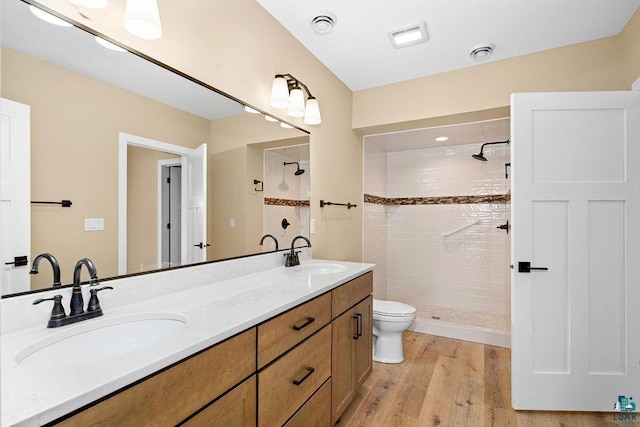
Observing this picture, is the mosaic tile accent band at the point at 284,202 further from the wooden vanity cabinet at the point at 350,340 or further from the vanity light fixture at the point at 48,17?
the vanity light fixture at the point at 48,17

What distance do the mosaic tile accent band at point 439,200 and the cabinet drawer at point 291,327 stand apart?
2.19 metres

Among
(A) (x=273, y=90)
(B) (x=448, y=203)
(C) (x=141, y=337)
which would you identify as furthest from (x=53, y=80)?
(B) (x=448, y=203)

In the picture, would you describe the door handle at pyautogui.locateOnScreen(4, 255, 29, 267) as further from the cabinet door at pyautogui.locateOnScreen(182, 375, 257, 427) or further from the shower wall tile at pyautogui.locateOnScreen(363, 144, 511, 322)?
the shower wall tile at pyautogui.locateOnScreen(363, 144, 511, 322)

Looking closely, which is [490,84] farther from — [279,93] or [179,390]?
[179,390]

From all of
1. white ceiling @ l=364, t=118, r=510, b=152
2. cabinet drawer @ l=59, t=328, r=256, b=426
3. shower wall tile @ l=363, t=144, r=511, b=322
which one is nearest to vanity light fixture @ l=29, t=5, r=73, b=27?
cabinet drawer @ l=59, t=328, r=256, b=426

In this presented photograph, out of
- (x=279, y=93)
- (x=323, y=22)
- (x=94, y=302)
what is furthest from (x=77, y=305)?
(x=323, y=22)

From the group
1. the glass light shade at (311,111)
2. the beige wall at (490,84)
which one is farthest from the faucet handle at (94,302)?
the beige wall at (490,84)

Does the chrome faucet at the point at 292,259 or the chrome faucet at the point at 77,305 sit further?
the chrome faucet at the point at 292,259

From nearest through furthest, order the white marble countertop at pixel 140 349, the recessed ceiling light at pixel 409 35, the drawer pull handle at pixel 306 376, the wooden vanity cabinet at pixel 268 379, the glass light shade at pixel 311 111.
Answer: the white marble countertop at pixel 140 349, the wooden vanity cabinet at pixel 268 379, the drawer pull handle at pixel 306 376, the recessed ceiling light at pixel 409 35, the glass light shade at pixel 311 111

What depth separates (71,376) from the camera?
0.67m

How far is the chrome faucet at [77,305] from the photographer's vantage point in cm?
95

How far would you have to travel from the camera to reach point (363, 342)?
204cm

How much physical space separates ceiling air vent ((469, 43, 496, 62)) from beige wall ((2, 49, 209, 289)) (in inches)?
88.9

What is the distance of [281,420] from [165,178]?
1.10 meters
